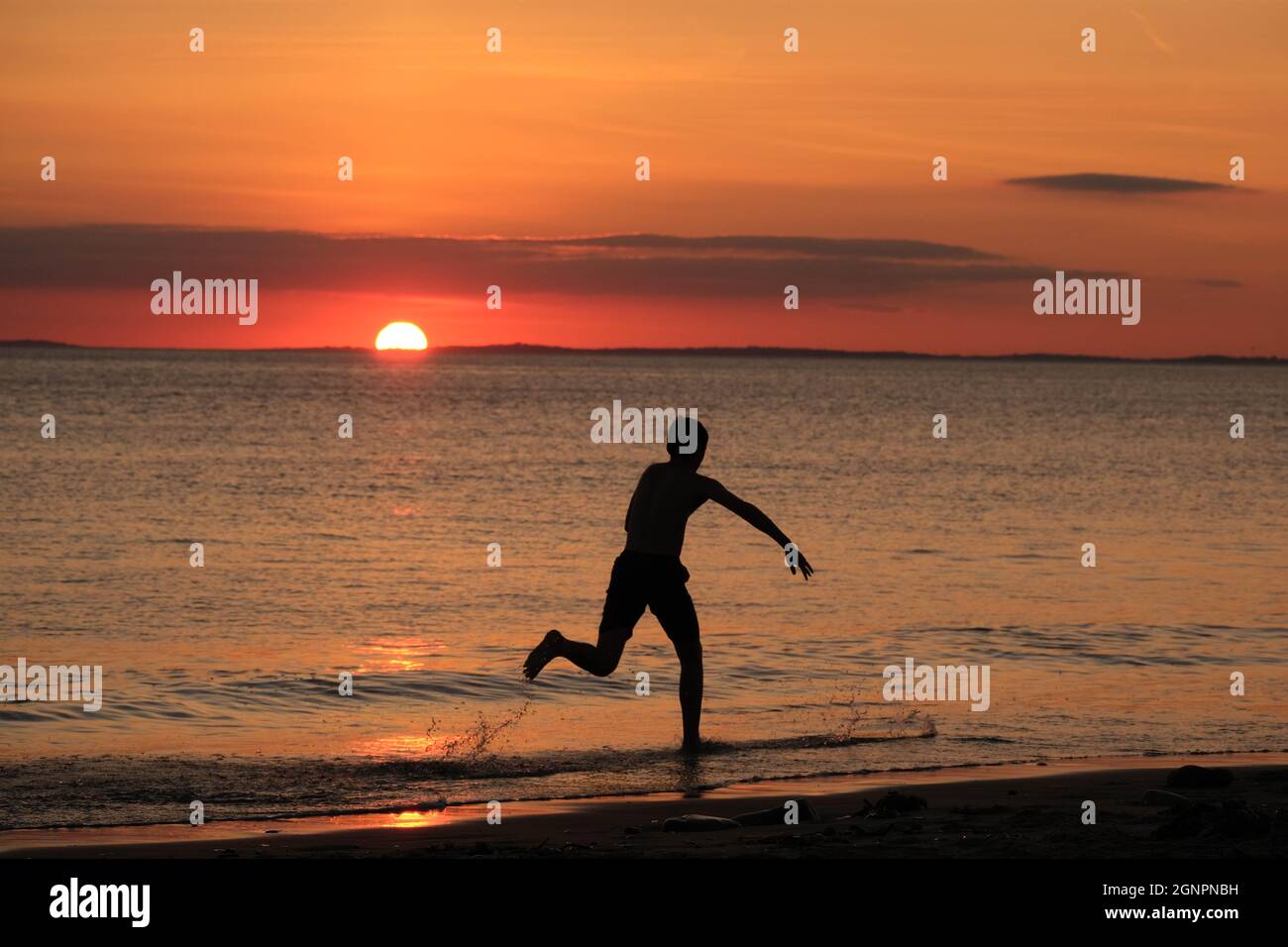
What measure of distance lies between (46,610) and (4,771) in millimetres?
8506

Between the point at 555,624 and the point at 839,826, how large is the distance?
399 inches

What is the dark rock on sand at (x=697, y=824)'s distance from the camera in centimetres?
798

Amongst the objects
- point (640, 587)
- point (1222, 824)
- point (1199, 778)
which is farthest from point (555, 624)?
point (1222, 824)

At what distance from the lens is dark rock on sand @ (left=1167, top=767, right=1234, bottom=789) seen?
30.6ft

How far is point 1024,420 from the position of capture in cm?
8781

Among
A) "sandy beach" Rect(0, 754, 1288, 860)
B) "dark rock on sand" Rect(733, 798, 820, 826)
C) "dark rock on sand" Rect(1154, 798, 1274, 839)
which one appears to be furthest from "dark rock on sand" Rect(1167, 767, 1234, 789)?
"dark rock on sand" Rect(733, 798, 820, 826)

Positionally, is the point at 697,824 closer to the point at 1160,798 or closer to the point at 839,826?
the point at 839,826

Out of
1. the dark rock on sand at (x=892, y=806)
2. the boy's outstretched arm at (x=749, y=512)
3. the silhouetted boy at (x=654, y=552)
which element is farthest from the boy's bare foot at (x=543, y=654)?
the dark rock on sand at (x=892, y=806)

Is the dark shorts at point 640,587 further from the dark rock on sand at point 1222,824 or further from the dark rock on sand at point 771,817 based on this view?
the dark rock on sand at point 1222,824

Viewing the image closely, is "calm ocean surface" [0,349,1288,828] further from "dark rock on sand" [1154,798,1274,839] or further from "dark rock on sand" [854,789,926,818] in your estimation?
"dark rock on sand" [1154,798,1274,839]

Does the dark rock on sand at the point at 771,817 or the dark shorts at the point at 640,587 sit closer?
the dark rock on sand at the point at 771,817

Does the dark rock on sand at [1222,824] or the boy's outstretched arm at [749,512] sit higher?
the boy's outstretched arm at [749,512]

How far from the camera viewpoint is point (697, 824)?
26.3ft
